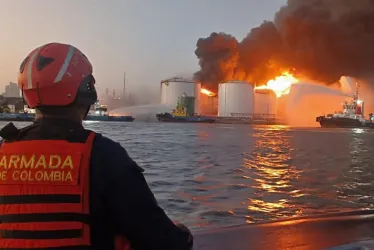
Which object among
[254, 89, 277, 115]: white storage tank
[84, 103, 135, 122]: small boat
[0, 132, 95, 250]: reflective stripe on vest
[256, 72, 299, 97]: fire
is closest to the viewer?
[0, 132, 95, 250]: reflective stripe on vest

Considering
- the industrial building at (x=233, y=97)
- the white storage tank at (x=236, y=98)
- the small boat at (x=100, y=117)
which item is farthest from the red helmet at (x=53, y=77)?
the white storage tank at (x=236, y=98)

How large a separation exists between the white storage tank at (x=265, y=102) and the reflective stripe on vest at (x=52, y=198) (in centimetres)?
8605

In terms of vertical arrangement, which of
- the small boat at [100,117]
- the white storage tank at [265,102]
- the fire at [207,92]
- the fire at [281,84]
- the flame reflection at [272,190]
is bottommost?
the flame reflection at [272,190]

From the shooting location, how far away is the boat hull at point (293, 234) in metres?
3.03

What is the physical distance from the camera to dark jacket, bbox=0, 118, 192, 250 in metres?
1.35

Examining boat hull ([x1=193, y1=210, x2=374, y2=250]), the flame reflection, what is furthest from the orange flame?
boat hull ([x1=193, y1=210, x2=374, y2=250])

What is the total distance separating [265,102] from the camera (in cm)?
8656

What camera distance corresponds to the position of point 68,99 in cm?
147

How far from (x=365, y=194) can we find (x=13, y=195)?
8427 millimetres

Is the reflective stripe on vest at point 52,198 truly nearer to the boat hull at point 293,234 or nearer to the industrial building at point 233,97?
the boat hull at point 293,234

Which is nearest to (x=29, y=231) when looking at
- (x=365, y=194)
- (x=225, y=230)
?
(x=225, y=230)

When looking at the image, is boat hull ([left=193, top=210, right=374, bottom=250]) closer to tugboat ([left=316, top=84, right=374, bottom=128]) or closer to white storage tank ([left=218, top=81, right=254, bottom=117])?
tugboat ([left=316, top=84, right=374, bottom=128])

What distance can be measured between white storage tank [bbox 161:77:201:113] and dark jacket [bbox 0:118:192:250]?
79.5 metres

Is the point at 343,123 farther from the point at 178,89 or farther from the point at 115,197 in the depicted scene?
the point at 115,197
